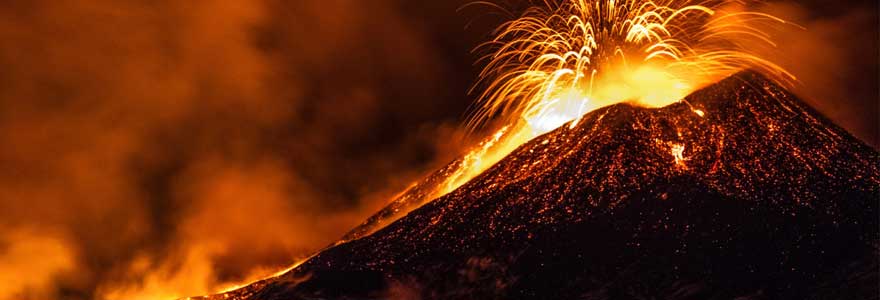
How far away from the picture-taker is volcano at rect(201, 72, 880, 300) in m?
8.95

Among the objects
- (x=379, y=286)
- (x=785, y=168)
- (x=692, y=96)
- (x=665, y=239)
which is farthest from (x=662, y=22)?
(x=379, y=286)

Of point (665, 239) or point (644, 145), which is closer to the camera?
point (665, 239)

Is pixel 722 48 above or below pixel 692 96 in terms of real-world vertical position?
above

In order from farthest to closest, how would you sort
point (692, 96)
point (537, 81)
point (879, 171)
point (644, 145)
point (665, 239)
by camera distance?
point (537, 81), point (692, 96), point (644, 145), point (879, 171), point (665, 239)

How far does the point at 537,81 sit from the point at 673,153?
3.07 metres

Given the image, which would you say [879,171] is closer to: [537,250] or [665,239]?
[665,239]

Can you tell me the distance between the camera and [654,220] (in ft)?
32.1

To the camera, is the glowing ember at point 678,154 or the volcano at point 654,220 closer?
the volcano at point 654,220

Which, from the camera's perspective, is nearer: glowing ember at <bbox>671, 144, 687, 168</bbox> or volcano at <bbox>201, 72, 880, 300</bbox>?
volcano at <bbox>201, 72, 880, 300</bbox>

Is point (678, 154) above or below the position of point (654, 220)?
above

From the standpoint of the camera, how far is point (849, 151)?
35.0 ft

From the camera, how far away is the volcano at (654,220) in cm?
895

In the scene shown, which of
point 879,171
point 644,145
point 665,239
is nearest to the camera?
point 665,239

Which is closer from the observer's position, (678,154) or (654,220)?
(654,220)
